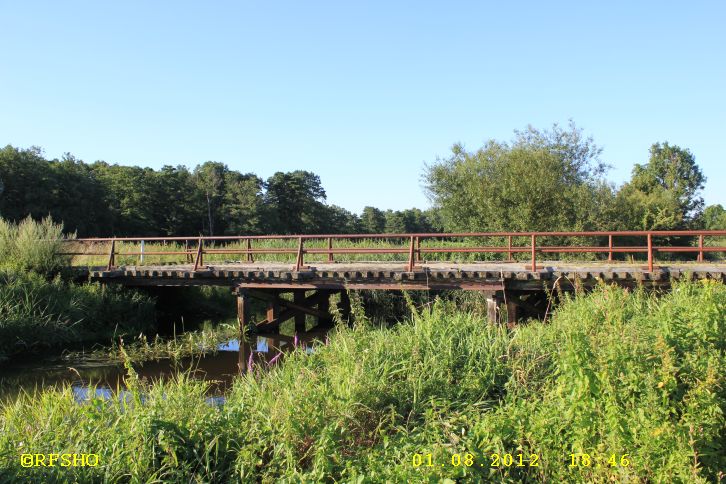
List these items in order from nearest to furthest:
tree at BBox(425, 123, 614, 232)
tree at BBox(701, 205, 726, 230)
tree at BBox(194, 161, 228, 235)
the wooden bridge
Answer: the wooden bridge
tree at BBox(425, 123, 614, 232)
tree at BBox(194, 161, 228, 235)
tree at BBox(701, 205, 726, 230)

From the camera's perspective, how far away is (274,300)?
49.3 ft

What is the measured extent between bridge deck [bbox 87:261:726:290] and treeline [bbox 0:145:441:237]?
15450 millimetres

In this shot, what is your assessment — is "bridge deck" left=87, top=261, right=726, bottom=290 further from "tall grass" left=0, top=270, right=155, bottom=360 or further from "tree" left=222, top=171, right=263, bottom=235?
"tree" left=222, top=171, right=263, bottom=235

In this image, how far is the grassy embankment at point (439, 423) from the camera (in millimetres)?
3713

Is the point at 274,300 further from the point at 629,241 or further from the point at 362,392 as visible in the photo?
the point at 629,241

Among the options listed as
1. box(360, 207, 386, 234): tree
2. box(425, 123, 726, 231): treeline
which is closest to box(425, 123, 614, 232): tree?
box(425, 123, 726, 231): treeline

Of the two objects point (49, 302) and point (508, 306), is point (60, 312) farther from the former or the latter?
point (508, 306)

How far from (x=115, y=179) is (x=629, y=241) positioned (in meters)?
49.6

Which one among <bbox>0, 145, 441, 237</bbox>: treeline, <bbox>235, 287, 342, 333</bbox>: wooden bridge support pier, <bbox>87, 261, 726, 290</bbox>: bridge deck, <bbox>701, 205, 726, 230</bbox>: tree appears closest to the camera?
<bbox>87, 261, 726, 290</bbox>: bridge deck

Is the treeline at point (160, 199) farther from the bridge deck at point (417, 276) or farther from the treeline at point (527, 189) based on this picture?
the bridge deck at point (417, 276)

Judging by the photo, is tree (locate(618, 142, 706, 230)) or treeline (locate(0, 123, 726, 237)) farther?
tree (locate(618, 142, 706, 230))

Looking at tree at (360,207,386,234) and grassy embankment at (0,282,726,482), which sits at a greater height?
tree at (360,207,386,234)

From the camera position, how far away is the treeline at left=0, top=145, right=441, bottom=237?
44.5m
